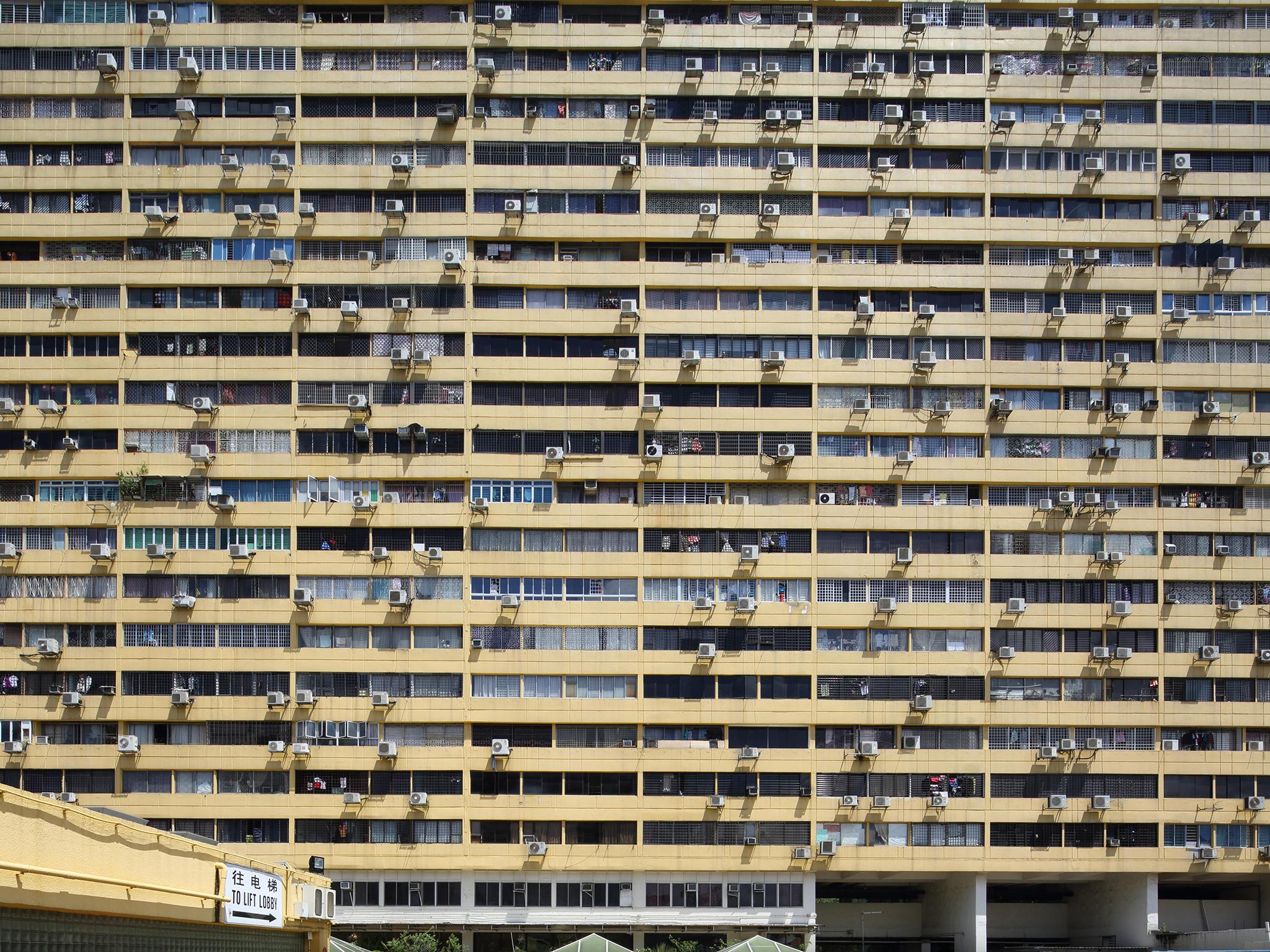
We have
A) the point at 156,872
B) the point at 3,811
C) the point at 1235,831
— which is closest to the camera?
the point at 3,811

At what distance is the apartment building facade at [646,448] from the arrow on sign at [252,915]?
18423 mm

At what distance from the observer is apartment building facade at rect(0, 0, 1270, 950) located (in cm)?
4856

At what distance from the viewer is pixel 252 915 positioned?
2805 centimetres

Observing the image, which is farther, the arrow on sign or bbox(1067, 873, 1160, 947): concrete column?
bbox(1067, 873, 1160, 947): concrete column

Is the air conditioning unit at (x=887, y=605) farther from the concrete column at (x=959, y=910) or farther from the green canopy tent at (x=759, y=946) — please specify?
the green canopy tent at (x=759, y=946)

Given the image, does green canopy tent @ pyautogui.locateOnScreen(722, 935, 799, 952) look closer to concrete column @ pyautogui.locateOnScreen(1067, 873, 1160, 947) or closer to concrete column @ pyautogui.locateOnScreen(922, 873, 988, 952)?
concrete column @ pyautogui.locateOnScreen(922, 873, 988, 952)

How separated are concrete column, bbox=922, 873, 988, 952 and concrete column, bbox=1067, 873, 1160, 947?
4.35 meters

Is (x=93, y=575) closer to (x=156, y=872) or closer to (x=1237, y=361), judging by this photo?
(x=156, y=872)

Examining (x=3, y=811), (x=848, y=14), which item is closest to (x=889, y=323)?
(x=848, y=14)

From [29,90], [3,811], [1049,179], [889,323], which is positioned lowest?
[3,811]

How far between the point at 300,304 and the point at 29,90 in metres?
14.7

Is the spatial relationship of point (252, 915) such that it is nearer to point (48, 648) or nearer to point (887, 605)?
point (48, 648)

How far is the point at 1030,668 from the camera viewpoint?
49469mm

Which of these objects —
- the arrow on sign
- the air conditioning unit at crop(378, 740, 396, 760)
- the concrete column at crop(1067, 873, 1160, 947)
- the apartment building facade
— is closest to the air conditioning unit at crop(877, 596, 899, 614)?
the apartment building facade
